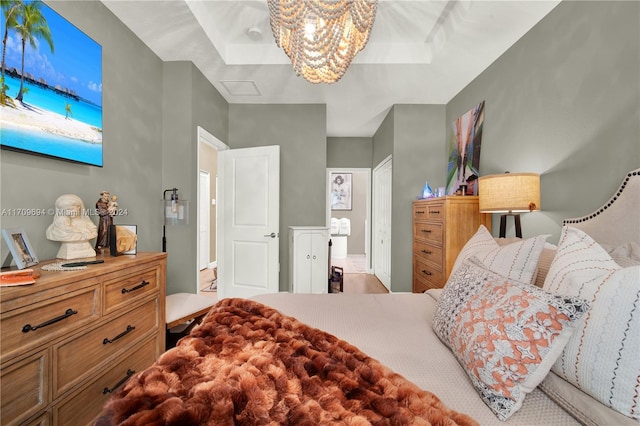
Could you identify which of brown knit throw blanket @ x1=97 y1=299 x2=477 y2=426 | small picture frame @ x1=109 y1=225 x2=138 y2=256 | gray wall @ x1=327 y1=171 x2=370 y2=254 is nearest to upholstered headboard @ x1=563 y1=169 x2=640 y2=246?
brown knit throw blanket @ x1=97 y1=299 x2=477 y2=426

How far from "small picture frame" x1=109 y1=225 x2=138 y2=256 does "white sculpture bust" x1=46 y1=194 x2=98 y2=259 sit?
0.10m

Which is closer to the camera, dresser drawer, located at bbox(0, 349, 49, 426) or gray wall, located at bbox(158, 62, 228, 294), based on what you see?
dresser drawer, located at bbox(0, 349, 49, 426)

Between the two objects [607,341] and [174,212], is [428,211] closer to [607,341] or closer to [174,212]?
[607,341]

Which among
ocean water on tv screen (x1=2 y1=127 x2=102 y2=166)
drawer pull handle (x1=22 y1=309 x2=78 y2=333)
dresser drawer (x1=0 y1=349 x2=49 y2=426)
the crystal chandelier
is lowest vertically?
dresser drawer (x1=0 y1=349 x2=49 y2=426)

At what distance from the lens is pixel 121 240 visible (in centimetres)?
165

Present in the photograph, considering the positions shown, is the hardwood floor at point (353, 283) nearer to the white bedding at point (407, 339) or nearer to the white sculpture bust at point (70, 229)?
the white sculpture bust at point (70, 229)

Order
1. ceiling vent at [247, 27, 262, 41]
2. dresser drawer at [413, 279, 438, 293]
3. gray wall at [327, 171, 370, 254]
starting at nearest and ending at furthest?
ceiling vent at [247, 27, 262, 41] < dresser drawer at [413, 279, 438, 293] < gray wall at [327, 171, 370, 254]

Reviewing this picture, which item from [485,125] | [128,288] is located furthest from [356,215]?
[128,288]

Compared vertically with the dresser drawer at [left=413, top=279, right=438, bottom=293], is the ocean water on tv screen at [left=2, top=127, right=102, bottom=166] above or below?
above

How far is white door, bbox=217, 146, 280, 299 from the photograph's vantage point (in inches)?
128

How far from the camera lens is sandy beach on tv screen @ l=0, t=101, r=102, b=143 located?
1.27 meters

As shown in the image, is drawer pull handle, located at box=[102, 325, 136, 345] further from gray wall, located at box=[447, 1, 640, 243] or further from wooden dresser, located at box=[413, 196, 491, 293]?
gray wall, located at box=[447, 1, 640, 243]

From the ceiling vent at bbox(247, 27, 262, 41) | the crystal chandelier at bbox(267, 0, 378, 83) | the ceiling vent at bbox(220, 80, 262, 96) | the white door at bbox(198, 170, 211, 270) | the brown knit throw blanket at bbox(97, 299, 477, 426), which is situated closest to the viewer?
the brown knit throw blanket at bbox(97, 299, 477, 426)

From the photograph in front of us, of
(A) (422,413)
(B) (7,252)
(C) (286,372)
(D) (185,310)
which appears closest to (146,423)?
(C) (286,372)
